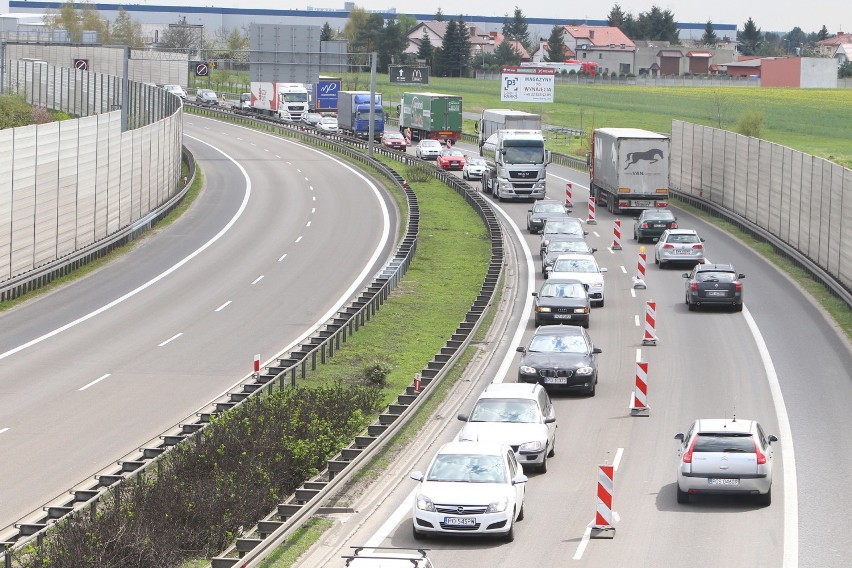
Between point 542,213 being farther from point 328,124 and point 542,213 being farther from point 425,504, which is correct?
point 328,124

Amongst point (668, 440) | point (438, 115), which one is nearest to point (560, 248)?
point (668, 440)

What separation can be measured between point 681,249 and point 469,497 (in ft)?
103

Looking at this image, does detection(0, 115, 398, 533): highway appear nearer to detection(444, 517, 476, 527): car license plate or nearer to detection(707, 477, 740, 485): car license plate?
detection(444, 517, 476, 527): car license plate

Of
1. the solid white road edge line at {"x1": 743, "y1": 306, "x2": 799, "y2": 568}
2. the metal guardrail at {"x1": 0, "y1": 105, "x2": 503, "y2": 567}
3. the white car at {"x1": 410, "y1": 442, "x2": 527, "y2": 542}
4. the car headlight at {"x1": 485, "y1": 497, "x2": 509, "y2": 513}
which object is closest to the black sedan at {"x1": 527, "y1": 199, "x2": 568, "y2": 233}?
the metal guardrail at {"x1": 0, "y1": 105, "x2": 503, "y2": 567}

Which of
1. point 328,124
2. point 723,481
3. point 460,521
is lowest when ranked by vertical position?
point 460,521

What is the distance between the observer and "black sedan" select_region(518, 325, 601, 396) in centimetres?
3041

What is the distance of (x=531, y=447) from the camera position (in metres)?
23.7

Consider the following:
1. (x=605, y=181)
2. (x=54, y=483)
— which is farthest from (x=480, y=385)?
(x=605, y=181)

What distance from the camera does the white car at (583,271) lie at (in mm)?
42062

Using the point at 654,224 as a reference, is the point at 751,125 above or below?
above

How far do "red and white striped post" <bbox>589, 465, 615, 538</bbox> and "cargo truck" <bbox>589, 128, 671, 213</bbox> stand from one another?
43.2m

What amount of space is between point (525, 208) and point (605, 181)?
16.5 ft

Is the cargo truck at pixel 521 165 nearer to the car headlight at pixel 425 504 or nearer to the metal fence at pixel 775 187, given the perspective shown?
the metal fence at pixel 775 187

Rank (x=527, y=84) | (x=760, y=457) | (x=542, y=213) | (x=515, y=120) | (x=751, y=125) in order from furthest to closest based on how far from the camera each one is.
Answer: (x=527, y=84), (x=751, y=125), (x=515, y=120), (x=542, y=213), (x=760, y=457)
